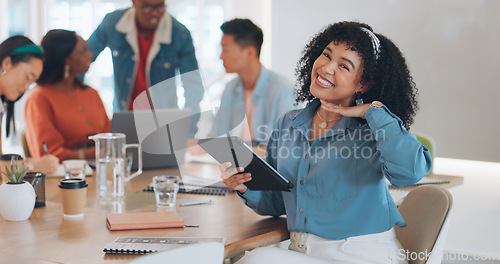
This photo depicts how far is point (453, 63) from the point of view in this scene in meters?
3.97

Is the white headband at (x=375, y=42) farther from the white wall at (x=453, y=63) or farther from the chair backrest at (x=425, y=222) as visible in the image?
the white wall at (x=453, y=63)

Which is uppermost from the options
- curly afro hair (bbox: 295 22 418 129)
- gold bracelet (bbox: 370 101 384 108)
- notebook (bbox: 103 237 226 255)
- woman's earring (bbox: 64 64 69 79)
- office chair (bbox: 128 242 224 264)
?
curly afro hair (bbox: 295 22 418 129)

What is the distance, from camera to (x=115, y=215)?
167 cm

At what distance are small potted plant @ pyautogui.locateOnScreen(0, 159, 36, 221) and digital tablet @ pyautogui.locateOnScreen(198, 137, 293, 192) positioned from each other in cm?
51

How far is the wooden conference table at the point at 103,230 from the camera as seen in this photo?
1.35 metres

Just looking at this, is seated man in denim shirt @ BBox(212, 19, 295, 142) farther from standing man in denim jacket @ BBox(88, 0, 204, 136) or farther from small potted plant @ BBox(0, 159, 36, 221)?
small potted plant @ BBox(0, 159, 36, 221)

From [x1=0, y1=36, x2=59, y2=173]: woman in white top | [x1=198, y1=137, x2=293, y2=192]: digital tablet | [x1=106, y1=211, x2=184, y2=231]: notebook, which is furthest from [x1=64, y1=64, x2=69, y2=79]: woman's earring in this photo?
[x1=198, y1=137, x2=293, y2=192]: digital tablet

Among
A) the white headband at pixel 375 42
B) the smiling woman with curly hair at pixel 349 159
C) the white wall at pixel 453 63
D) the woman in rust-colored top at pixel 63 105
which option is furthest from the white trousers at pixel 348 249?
the white wall at pixel 453 63

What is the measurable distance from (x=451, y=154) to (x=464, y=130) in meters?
0.19

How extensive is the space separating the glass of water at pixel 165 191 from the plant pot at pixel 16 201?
38 centimetres

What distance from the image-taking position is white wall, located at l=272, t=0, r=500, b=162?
3.83 m

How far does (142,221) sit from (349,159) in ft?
1.92

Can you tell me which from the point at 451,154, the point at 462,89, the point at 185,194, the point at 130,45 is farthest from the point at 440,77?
the point at 185,194

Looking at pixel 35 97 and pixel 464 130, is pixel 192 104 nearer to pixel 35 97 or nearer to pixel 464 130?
pixel 35 97
